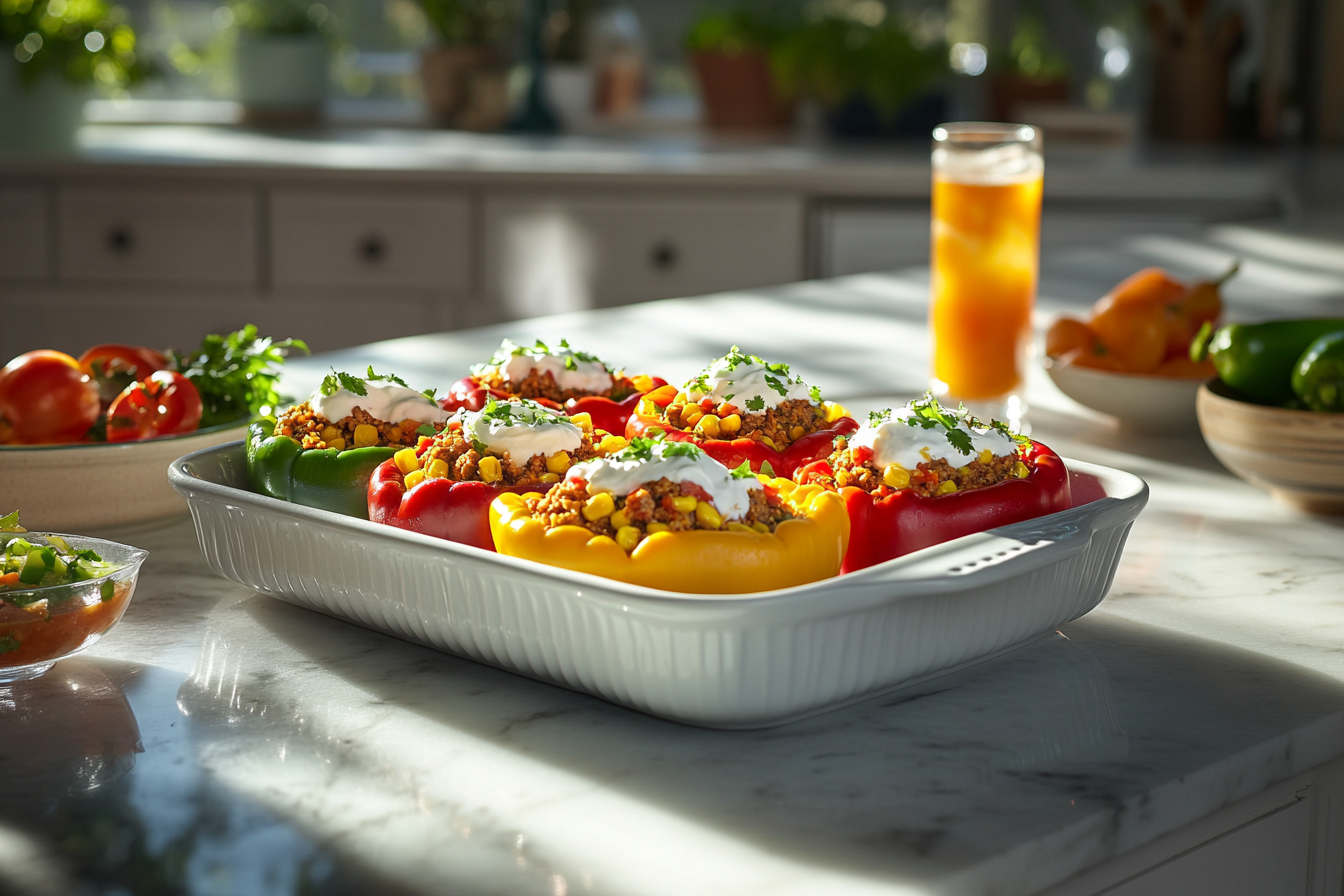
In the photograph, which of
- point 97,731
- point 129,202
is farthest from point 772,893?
point 129,202

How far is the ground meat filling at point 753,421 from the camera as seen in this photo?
34.6 inches

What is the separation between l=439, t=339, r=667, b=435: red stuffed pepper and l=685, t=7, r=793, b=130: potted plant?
2.81 m

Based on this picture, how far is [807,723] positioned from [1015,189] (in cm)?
75

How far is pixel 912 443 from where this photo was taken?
0.79 metres

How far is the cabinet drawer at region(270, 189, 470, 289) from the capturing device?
3.16m

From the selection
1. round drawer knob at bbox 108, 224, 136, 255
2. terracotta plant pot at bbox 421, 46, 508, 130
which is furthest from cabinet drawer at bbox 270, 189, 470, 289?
terracotta plant pot at bbox 421, 46, 508, 130

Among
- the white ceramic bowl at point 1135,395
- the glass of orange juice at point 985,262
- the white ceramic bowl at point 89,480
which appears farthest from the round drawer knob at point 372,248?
the white ceramic bowl at point 89,480

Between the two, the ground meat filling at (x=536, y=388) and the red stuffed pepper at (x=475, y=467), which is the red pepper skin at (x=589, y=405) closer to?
the ground meat filling at (x=536, y=388)

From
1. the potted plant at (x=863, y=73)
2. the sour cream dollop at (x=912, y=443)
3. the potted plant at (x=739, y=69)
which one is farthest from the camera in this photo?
the potted plant at (x=739, y=69)

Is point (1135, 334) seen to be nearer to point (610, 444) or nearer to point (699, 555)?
point (610, 444)

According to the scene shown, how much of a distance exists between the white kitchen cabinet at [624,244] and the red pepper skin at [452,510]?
240 centimetres

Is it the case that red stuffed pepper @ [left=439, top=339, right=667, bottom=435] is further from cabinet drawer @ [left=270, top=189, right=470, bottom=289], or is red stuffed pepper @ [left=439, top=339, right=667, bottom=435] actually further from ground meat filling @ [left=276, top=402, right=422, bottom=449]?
cabinet drawer @ [left=270, top=189, right=470, bottom=289]

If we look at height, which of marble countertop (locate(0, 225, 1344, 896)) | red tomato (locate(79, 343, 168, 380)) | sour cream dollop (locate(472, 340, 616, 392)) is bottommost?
marble countertop (locate(0, 225, 1344, 896))

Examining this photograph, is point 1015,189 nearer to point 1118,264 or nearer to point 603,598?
point 603,598
